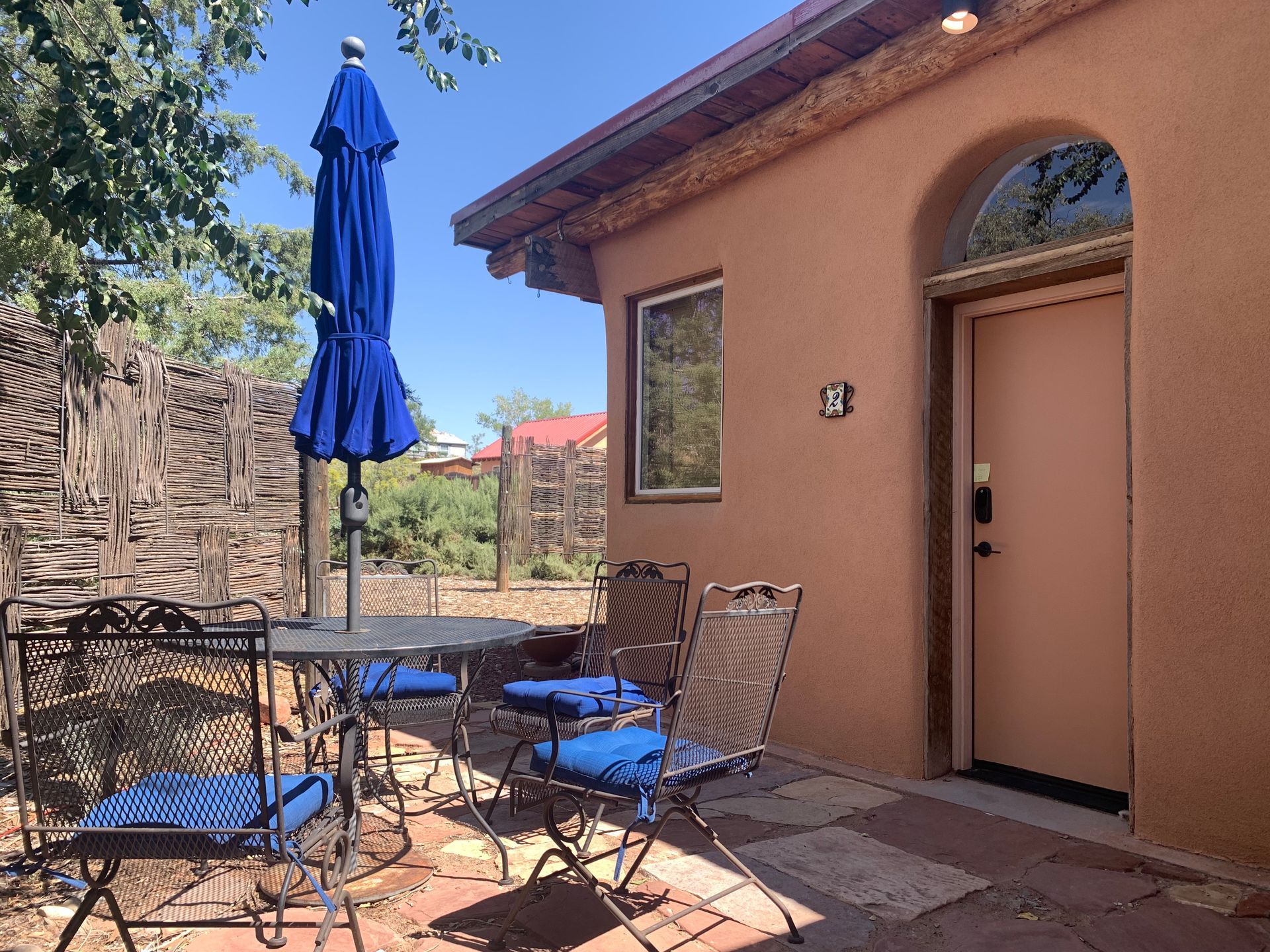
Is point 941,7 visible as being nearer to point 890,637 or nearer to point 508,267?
point 890,637

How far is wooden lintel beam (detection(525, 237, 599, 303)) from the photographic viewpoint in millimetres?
6074

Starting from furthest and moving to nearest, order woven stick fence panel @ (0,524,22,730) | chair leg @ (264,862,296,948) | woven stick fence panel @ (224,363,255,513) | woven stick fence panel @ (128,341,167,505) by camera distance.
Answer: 1. woven stick fence panel @ (224,363,255,513)
2. woven stick fence panel @ (128,341,167,505)
3. woven stick fence panel @ (0,524,22,730)
4. chair leg @ (264,862,296,948)

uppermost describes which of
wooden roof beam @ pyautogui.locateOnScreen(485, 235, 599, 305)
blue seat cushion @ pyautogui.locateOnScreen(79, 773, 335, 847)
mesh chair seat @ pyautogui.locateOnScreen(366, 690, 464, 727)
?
wooden roof beam @ pyautogui.locateOnScreen(485, 235, 599, 305)

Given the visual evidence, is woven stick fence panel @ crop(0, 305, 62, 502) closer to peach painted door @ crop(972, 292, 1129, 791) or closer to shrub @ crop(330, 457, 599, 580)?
peach painted door @ crop(972, 292, 1129, 791)

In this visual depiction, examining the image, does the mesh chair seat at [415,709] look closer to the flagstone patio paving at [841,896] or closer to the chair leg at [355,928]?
the flagstone patio paving at [841,896]

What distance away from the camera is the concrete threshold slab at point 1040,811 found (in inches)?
114

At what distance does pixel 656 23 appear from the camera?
49.5 ft

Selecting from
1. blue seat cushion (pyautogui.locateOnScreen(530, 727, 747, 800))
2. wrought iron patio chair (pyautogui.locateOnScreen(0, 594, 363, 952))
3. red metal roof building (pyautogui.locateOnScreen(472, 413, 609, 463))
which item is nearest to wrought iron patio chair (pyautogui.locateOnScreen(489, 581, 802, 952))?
blue seat cushion (pyautogui.locateOnScreen(530, 727, 747, 800))

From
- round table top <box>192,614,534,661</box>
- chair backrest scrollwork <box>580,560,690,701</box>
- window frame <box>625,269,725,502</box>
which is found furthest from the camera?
window frame <box>625,269,725,502</box>

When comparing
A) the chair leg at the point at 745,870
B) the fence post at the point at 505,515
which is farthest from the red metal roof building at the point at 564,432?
the chair leg at the point at 745,870

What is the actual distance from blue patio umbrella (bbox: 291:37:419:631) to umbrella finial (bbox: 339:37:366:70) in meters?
0.06

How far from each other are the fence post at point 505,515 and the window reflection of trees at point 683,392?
240 inches

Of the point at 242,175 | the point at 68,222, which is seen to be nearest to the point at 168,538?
the point at 68,222

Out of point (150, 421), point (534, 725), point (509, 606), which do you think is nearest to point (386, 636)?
point (534, 725)
